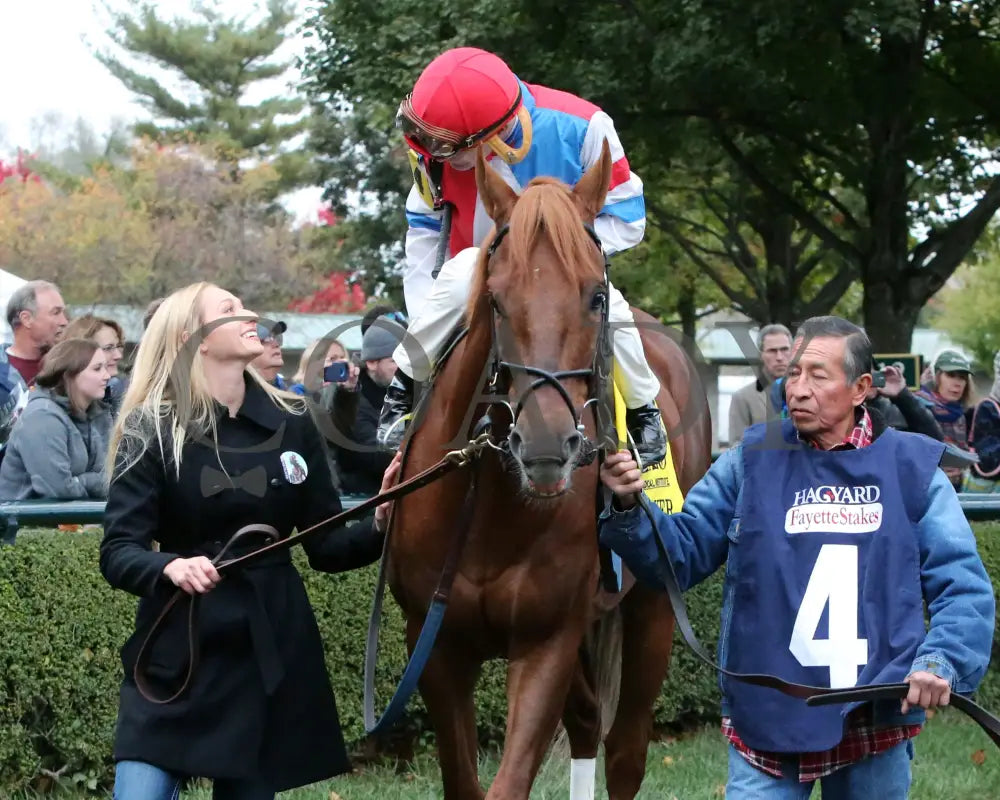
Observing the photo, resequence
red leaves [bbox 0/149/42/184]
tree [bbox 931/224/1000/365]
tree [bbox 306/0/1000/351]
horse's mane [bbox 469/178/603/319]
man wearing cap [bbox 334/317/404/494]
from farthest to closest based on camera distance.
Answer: tree [bbox 931/224/1000/365] → red leaves [bbox 0/149/42/184] → tree [bbox 306/0/1000/351] → man wearing cap [bbox 334/317/404/494] → horse's mane [bbox 469/178/603/319]

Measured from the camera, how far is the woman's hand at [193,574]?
3.24 metres

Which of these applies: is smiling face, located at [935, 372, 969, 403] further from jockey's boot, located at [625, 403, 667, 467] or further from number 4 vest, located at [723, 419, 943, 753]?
number 4 vest, located at [723, 419, 943, 753]

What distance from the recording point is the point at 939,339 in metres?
45.8

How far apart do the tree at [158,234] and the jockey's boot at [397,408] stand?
2715 centimetres

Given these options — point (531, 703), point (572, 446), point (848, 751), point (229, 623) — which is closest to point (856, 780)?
point (848, 751)

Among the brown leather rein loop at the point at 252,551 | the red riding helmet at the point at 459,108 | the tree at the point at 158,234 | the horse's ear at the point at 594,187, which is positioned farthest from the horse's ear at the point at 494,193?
the tree at the point at 158,234

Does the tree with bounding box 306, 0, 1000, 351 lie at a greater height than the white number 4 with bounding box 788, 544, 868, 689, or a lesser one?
greater

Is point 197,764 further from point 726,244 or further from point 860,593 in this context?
point 726,244

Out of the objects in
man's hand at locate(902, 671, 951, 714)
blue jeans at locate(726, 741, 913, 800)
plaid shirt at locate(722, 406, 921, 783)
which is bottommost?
blue jeans at locate(726, 741, 913, 800)

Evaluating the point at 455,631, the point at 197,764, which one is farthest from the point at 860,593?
the point at 197,764

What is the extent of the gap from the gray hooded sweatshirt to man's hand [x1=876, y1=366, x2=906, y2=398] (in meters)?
4.48

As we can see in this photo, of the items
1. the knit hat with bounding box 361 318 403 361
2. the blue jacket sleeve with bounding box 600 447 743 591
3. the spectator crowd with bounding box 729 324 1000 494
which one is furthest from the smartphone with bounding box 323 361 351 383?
the blue jacket sleeve with bounding box 600 447 743 591

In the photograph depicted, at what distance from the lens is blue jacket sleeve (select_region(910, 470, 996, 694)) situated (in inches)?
116

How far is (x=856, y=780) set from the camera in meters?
3.16
